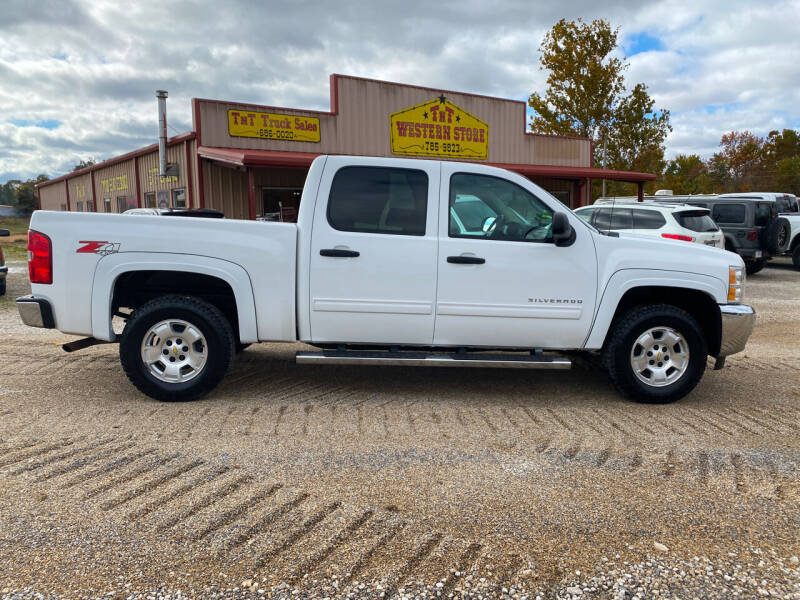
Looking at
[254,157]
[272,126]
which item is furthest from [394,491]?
[272,126]

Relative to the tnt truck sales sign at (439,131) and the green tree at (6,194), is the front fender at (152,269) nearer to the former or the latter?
the tnt truck sales sign at (439,131)

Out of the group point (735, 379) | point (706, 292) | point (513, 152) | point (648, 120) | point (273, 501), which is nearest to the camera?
point (273, 501)

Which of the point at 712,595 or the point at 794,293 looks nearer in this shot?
the point at 712,595

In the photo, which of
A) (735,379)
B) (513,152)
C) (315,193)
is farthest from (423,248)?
(513,152)

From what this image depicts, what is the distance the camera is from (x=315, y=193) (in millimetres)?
4793

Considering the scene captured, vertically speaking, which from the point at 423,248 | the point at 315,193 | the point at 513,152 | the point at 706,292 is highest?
the point at 513,152

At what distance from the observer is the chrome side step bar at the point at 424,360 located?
187 inches

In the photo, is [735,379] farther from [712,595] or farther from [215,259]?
[215,259]

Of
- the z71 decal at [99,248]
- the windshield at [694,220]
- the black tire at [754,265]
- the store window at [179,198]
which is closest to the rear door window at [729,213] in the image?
the black tire at [754,265]

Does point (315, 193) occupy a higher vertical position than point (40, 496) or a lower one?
higher

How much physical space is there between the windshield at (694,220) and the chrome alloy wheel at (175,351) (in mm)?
9574

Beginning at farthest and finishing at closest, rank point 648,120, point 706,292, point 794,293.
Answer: point 648,120 → point 794,293 → point 706,292

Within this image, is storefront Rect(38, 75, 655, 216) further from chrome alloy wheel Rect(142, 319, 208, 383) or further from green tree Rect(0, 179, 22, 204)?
green tree Rect(0, 179, 22, 204)

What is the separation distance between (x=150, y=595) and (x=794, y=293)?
43.2ft
